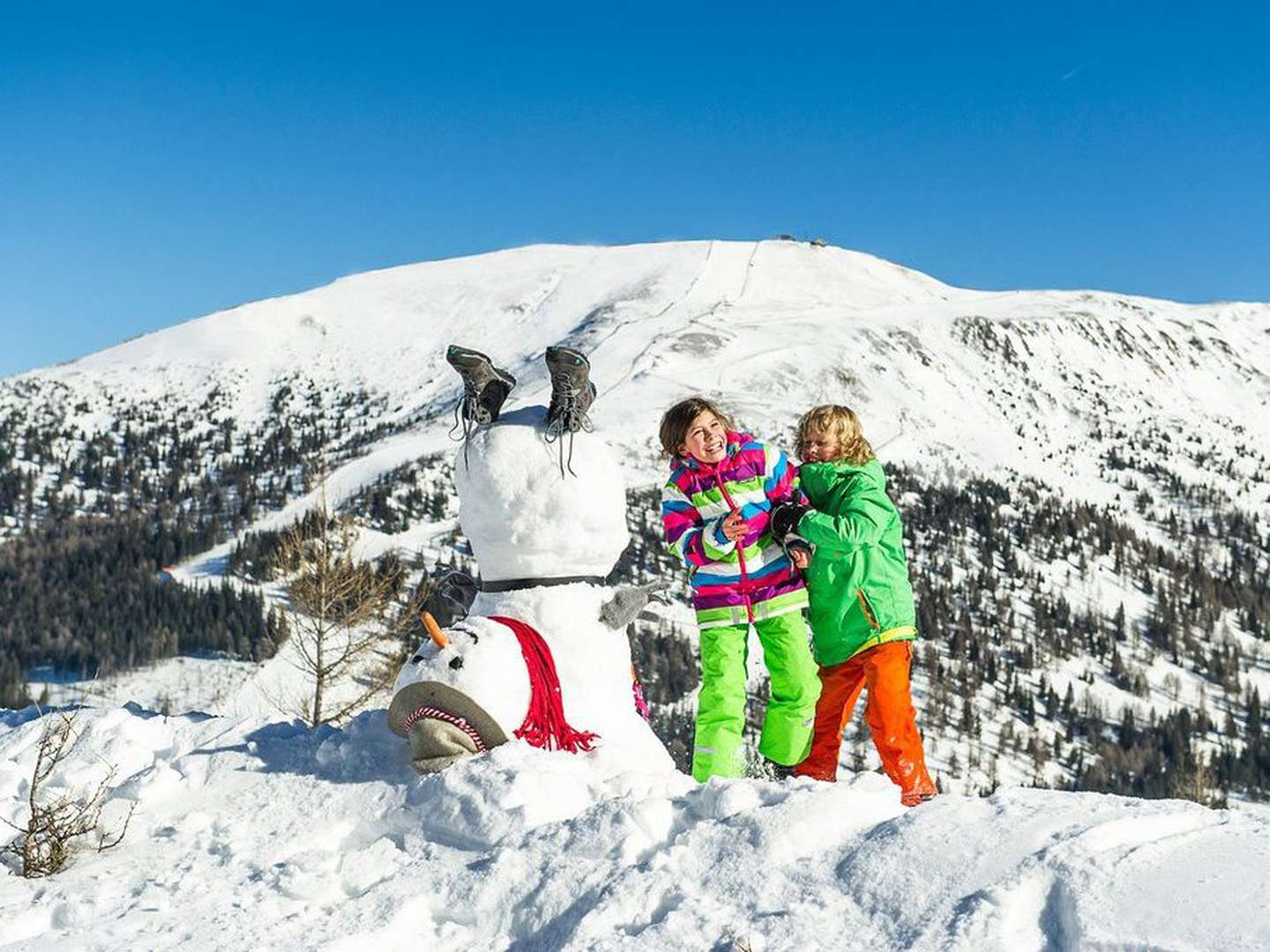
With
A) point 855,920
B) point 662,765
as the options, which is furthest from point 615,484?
point 855,920

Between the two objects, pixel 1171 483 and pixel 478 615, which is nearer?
pixel 478 615

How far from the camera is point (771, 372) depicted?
94750mm

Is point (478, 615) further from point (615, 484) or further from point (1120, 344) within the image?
point (1120, 344)

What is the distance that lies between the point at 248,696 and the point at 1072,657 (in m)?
61.9

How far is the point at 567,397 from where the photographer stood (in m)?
5.07

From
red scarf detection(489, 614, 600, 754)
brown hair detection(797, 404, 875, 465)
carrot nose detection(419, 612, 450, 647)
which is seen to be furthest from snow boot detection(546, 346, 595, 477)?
brown hair detection(797, 404, 875, 465)

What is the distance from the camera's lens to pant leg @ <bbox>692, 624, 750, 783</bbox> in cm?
496

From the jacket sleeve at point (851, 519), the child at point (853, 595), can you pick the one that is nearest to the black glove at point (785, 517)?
the child at point (853, 595)

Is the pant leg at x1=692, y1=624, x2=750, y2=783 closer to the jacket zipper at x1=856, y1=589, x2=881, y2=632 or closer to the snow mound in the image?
the jacket zipper at x1=856, y1=589, x2=881, y2=632

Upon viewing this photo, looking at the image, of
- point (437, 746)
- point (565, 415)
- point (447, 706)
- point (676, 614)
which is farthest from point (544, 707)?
point (676, 614)

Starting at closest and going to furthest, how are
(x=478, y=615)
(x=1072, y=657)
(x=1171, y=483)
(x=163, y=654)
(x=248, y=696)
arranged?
(x=478, y=615) < (x=248, y=696) < (x=163, y=654) < (x=1072, y=657) < (x=1171, y=483)

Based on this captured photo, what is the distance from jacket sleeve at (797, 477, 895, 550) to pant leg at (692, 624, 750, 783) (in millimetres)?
658

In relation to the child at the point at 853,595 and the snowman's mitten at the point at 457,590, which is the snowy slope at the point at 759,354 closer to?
the snowman's mitten at the point at 457,590

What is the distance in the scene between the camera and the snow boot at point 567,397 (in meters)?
5.06
